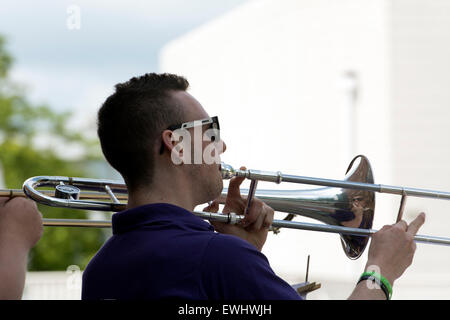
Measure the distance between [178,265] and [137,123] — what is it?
46 cm

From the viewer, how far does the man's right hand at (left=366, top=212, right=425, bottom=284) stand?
1.91m

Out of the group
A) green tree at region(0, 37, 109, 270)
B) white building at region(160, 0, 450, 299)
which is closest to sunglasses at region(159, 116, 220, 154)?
white building at region(160, 0, 450, 299)

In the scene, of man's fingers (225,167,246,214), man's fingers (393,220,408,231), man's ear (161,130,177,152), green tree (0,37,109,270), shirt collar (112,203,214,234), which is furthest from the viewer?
green tree (0,37,109,270)

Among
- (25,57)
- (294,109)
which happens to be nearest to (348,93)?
(294,109)

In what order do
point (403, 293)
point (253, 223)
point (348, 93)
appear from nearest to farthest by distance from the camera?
point (253, 223) < point (403, 293) < point (348, 93)

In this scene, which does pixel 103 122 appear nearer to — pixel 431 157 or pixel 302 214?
pixel 302 214

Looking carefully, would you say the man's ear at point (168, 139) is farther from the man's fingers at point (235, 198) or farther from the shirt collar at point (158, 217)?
the man's fingers at point (235, 198)

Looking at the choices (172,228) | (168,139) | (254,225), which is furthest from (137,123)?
(254,225)

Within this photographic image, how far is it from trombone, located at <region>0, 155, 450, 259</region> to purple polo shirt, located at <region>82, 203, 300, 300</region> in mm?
437

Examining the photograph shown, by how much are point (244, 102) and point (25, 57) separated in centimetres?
1366

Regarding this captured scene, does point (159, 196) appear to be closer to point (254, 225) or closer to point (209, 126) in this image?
point (209, 126)

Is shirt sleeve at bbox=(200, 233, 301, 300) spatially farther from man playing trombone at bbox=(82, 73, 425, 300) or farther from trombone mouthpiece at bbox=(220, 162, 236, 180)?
trombone mouthpiece at bbox=(220, 162, 236, 180)

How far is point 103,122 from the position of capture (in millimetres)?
1967

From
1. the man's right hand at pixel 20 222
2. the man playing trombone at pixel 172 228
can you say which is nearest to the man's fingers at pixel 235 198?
the man playing trombone at pixel 172 228
